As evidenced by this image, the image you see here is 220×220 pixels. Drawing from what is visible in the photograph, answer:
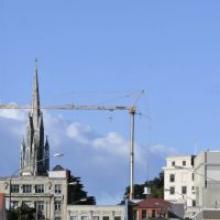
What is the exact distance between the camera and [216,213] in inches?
5325

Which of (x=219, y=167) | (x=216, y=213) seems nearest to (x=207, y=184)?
(x=219, y=167)

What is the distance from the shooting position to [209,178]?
594ft

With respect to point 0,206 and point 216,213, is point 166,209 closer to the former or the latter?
point 216,213

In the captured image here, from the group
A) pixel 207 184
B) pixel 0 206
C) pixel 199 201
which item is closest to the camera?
pixel 0 206

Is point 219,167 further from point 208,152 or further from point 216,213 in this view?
point 216,213

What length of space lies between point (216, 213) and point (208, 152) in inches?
2083

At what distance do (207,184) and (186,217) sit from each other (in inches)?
443

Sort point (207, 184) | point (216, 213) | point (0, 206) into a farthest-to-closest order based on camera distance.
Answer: point (207, 184) → point (216, 213) → point (0, 206)

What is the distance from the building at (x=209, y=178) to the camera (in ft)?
586

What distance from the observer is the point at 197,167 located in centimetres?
19300

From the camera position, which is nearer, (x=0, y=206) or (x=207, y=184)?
(x=0, y=206)

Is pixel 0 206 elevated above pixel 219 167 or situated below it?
below

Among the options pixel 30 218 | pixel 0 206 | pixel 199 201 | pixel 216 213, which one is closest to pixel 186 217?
pixel 199 201

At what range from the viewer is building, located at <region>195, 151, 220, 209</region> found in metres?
179
